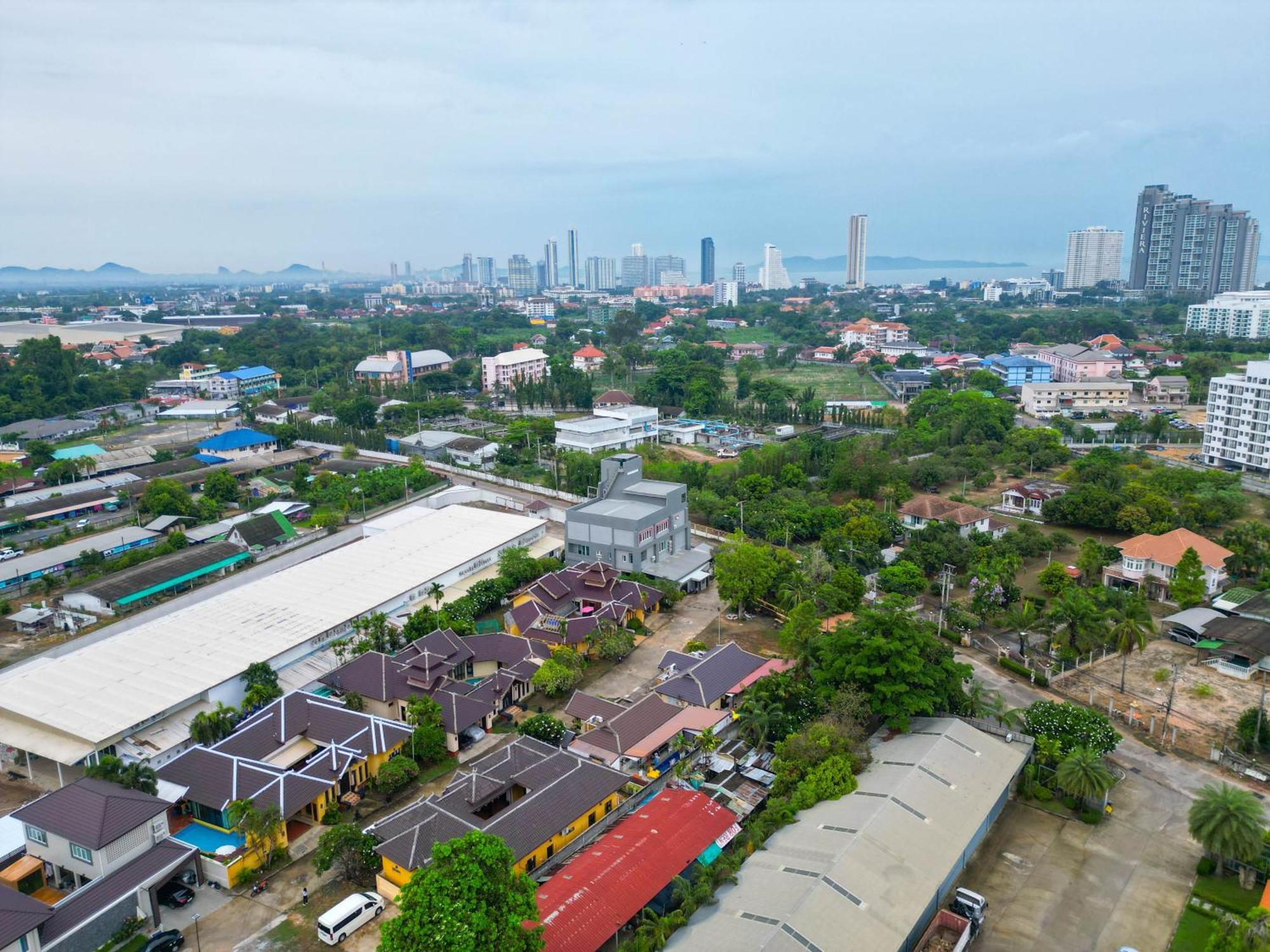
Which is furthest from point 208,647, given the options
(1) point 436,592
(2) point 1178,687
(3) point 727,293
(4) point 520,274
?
A: (4) point 520,274

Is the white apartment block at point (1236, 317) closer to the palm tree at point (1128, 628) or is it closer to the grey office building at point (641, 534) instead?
the palm tree at point (1128, 628)

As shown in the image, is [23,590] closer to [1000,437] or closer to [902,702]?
[902,702]

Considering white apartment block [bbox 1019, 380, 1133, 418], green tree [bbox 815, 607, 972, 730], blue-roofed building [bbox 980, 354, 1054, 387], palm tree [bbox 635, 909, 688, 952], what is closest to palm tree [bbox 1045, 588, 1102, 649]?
green tree [bbox 815, 607, 972, 730]

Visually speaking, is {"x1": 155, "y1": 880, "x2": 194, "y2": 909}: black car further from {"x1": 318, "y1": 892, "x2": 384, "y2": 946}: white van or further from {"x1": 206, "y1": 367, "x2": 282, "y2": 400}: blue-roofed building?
{"x1": 206, "y1": 367, "x2": 282, "y2": 400}: blue-roofed building

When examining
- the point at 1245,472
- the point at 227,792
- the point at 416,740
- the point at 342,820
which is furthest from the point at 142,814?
the point at 1245,472

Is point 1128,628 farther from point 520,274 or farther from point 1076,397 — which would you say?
point 520,274

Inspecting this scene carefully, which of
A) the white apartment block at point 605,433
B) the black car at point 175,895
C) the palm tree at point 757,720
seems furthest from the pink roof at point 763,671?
the white apartment block at point 605,433

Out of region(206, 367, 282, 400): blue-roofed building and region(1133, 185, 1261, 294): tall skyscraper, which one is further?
region(1133, 185, 1261, 294): tall skyscraper
